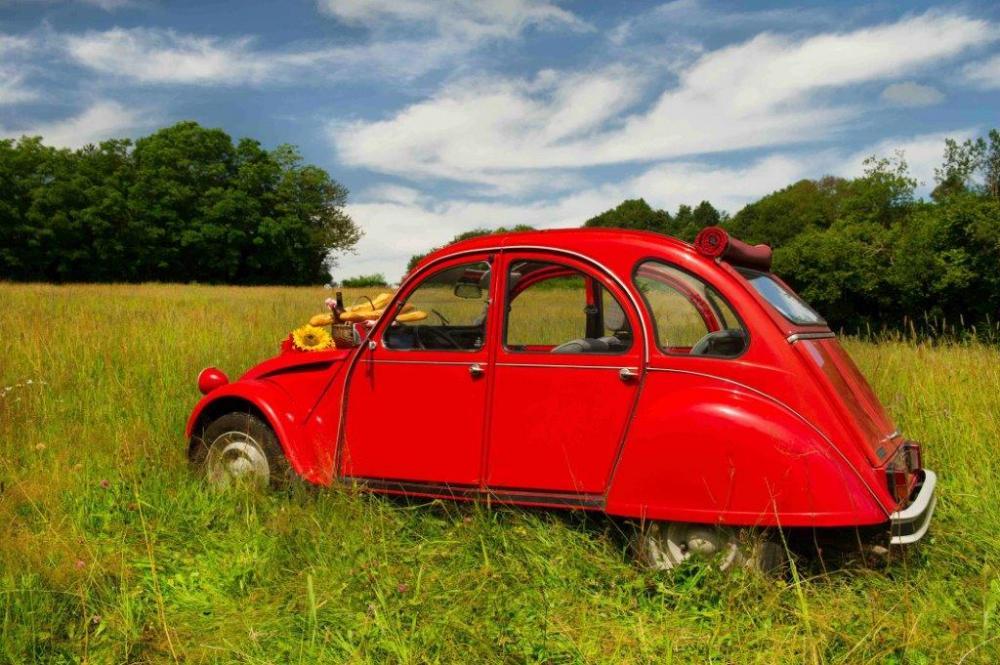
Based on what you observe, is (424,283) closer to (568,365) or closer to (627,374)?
(568,365)

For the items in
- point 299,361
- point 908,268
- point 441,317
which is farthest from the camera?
point 908,268

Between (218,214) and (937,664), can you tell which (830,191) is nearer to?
(218,214)

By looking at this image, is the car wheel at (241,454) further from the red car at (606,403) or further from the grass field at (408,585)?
the grass field at (408,585)

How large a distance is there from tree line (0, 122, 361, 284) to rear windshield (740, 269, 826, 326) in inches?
2453

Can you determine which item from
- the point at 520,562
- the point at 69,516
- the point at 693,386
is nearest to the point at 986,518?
the point at 693,386

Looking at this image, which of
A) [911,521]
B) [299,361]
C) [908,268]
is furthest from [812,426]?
[908,268]

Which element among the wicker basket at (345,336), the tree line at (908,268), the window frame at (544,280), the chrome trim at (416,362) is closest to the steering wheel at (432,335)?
the chrome trim at (416,362)

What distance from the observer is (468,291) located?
4.68 metres

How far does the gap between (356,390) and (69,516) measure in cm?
189

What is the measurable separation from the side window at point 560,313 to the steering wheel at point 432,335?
1.33 ft

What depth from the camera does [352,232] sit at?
74250mm

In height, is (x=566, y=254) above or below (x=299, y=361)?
above

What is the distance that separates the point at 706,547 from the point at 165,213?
64528mm

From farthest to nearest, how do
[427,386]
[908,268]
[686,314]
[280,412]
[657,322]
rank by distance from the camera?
1. [908,268]
2. [280,412]
3. [427,386]
4. [686,314]
5. [657,322]
